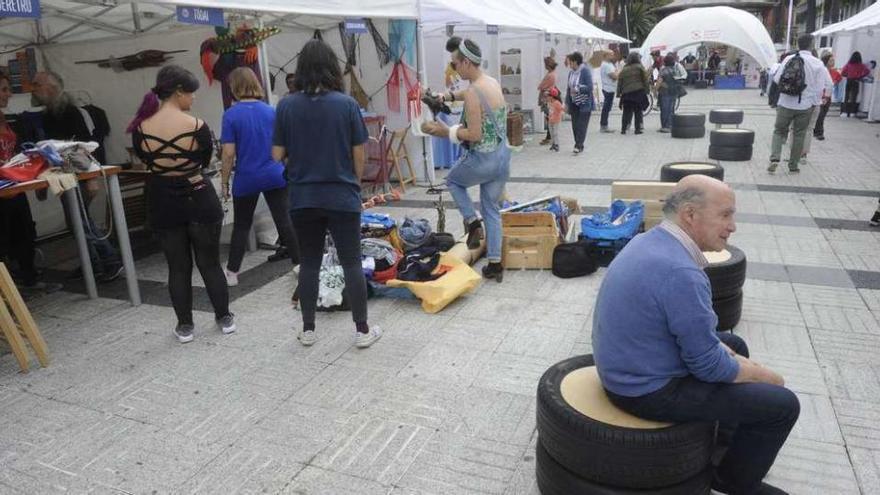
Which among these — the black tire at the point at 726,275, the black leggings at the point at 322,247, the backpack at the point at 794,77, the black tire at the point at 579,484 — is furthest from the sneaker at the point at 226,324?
the backpack at the point at 794,77

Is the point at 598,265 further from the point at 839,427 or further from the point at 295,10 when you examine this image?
the point at 295,10

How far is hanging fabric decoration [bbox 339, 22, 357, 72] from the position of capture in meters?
9.34

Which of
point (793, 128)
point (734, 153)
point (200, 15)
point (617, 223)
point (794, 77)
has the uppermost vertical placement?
point (200, 15)

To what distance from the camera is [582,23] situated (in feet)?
63.8

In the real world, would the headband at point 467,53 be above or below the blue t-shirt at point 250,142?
above

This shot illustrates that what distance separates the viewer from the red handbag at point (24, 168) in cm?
Result: 444

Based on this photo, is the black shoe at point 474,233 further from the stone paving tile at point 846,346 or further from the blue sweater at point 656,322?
the blue sweater at point 656,322

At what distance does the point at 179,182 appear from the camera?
13.4 feet

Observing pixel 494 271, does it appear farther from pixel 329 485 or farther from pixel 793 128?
pixel 793 128

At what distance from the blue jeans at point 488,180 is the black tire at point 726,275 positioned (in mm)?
1714

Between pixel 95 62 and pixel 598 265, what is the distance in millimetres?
6352

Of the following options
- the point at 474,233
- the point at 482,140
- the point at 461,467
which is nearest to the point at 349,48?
the point at 474,233

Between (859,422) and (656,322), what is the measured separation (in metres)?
1.70

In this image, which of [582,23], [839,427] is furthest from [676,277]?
[582,23]
